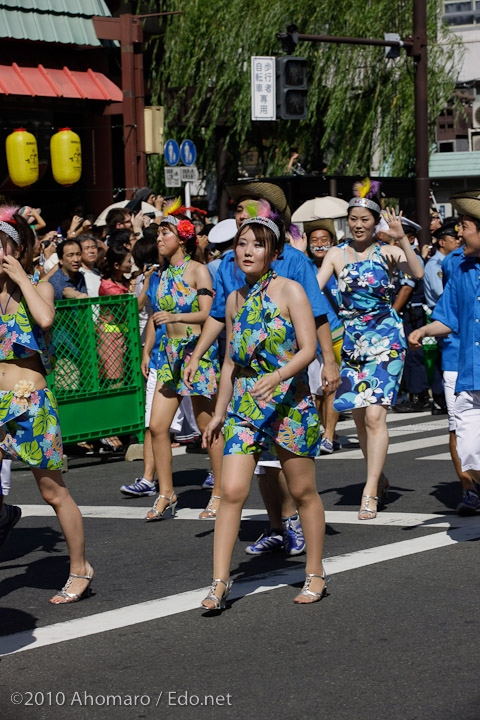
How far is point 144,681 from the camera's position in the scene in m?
4.62

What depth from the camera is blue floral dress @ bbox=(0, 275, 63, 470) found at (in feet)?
18.9

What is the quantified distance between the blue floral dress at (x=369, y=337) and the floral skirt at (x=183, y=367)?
2.82ft

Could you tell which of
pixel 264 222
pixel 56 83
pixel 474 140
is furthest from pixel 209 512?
pixel 474 140

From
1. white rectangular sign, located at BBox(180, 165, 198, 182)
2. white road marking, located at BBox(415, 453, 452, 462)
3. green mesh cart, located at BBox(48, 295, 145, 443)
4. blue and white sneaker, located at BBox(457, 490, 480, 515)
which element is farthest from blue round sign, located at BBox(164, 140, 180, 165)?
blue and white sneaker, located at BBox(457, 490, 480, 515)

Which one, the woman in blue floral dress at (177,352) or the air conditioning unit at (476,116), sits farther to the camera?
the air conditioning unit at (476,116)

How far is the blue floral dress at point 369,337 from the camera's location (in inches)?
312

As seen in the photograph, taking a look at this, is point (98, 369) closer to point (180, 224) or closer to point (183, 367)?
point (183, 367)

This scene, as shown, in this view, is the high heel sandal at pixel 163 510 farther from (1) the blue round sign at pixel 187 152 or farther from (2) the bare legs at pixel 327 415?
(1) the blue round sign at pixel 187 152

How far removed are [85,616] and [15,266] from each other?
163 cm

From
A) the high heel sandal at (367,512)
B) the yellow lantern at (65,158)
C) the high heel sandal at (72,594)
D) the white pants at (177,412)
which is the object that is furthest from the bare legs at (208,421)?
the yellow lantern at (65,158)

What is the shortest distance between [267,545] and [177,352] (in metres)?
1.78

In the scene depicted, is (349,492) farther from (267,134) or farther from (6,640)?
(267,134)

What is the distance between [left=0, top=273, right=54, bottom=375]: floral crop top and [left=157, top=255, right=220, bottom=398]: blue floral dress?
7.47ft

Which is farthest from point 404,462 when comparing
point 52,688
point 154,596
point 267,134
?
point 267,134
